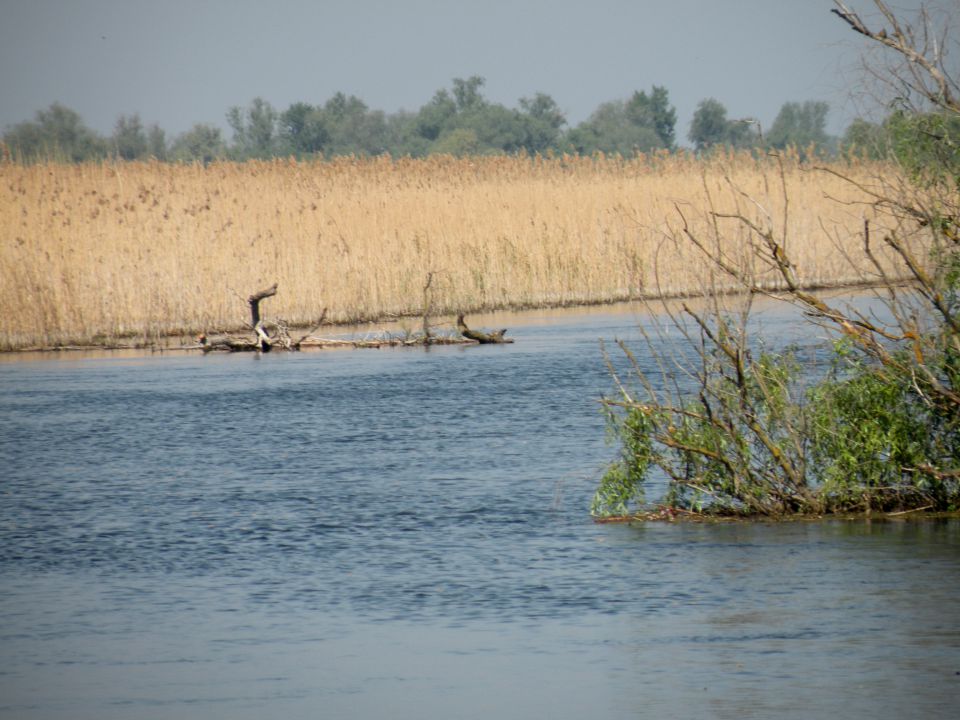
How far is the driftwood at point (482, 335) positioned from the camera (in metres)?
21.9

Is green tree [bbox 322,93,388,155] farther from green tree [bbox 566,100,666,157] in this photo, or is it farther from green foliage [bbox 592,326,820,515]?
green foliage [bbox 592,326,820,515]

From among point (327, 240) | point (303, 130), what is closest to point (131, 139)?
point (303, 130)

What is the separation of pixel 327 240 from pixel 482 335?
5342 mm

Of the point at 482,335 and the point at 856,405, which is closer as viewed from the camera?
the point at 856,405

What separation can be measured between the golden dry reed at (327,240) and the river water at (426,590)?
9.24m

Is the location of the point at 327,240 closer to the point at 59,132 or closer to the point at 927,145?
the point at 927,145

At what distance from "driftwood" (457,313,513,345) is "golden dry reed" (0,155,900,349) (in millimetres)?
2450

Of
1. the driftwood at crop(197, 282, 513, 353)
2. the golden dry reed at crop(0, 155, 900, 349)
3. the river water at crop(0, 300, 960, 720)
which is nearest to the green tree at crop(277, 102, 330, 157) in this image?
the golden dry reed at crop(0, 155, 900, 349)

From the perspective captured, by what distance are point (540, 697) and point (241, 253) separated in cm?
1936

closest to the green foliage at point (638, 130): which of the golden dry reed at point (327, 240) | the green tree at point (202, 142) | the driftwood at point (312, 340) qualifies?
the green tree at point (202, 142)

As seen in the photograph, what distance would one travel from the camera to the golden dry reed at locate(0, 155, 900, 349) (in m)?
23.7

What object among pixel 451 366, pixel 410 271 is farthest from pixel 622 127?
pixel 451 366

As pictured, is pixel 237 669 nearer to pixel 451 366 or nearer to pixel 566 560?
pixel 566 560

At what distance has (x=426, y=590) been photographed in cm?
839
